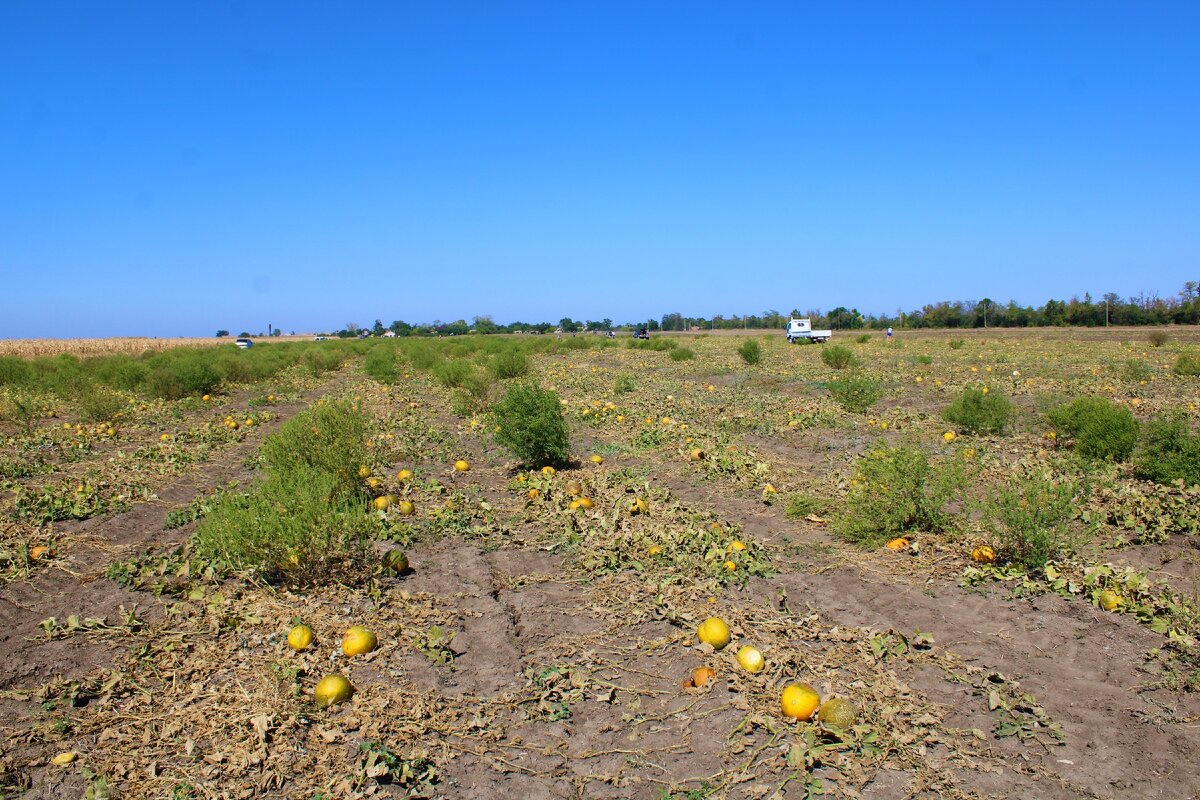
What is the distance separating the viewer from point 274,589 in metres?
5.73

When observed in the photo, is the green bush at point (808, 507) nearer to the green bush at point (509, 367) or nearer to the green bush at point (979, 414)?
the green bush at point (979, 414)

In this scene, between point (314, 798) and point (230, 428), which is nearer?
point (314, 798)

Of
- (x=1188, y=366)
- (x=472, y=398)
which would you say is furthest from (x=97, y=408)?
(x=1188, y=366)

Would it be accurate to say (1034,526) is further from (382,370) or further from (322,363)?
(322,363)

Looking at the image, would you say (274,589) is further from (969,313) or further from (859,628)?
(969,313)

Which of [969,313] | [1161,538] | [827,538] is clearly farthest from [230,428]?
[969,313]

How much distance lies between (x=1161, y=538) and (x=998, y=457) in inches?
144

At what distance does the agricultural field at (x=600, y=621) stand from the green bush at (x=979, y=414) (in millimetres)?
1048

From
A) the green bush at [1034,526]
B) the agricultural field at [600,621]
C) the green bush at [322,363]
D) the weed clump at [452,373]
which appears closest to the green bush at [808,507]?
the agricultural field at [600,621]

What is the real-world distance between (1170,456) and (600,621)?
6.94 meters

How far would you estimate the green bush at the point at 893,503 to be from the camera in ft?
23.0

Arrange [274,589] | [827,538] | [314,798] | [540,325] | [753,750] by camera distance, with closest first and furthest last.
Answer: [314,798] → [753,750] → [274,589] → [827,538] → [540,325]

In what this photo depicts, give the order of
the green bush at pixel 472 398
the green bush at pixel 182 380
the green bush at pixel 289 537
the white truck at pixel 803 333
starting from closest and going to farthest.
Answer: the green bush at pixel 289 537, the green bush at pixel 472 398, the green bush at pixel 182 380, the white truck at pixel 803 333

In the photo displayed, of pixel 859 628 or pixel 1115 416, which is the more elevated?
pixel 1115 416
